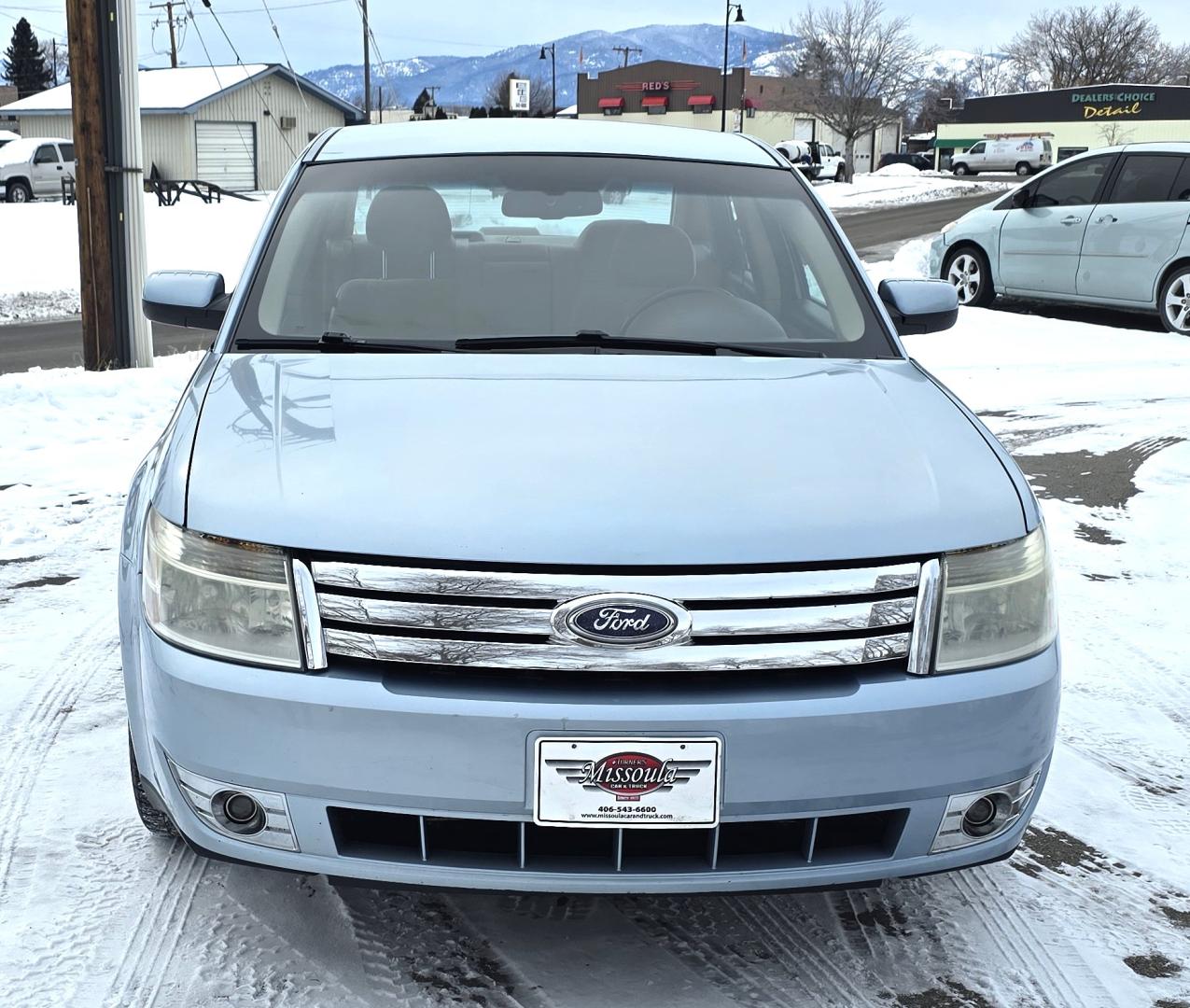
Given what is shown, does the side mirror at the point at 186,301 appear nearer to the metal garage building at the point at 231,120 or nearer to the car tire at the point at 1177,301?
the car tire at the point at 1177,301

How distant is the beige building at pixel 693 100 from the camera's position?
307 feet

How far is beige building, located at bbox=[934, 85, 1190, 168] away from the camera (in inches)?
2552

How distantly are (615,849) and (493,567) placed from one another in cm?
51

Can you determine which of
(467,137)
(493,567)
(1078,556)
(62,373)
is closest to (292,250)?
(467,137)

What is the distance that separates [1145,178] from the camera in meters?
11.2

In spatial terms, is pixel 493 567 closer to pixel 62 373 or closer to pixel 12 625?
pixel 12 625

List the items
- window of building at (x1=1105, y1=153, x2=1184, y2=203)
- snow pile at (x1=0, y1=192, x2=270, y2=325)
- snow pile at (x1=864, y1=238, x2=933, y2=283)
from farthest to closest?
snow pile at (x1=0, y1=192, x2=270, y2=325) < snow pile at (x1=864, y1=238, x2=933, y2=283) < window of building at (x1=1105, y1=153, x2=1184, y2=203)

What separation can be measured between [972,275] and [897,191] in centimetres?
3265

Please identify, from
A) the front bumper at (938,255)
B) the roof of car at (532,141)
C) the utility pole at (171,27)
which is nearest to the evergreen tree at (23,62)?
the utility pole at (171,27)

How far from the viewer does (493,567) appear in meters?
2.08

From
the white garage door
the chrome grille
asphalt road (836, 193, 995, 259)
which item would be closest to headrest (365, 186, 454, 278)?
the chrome grille

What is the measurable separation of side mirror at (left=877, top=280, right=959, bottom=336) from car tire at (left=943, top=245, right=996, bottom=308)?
9.19 metres

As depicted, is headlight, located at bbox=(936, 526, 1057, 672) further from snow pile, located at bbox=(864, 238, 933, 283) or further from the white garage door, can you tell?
the white garage door

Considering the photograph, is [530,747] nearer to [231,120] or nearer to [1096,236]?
[1096,236]
